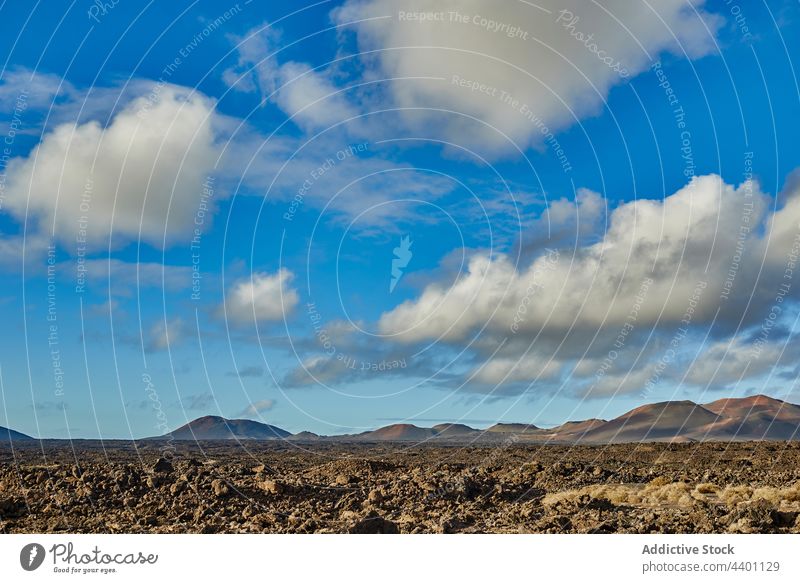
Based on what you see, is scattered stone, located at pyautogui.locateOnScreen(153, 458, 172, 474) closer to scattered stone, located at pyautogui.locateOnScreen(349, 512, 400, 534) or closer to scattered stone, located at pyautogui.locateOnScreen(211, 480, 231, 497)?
scattered stone, located at pyautogui.locateOnScreen(211, 480, 231, 497)

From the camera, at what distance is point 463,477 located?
37.1 m

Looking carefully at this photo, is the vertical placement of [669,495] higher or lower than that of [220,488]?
lower

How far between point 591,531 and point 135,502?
18563 mm

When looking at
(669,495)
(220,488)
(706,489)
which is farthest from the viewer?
(706,489)

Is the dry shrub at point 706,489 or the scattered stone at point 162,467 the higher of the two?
the scattered stone at point 162,467

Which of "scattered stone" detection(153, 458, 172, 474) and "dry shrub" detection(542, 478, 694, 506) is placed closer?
"dry shrub" detection(542, 478, 694, 506)

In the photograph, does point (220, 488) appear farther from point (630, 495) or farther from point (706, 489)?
point (706, 489)
